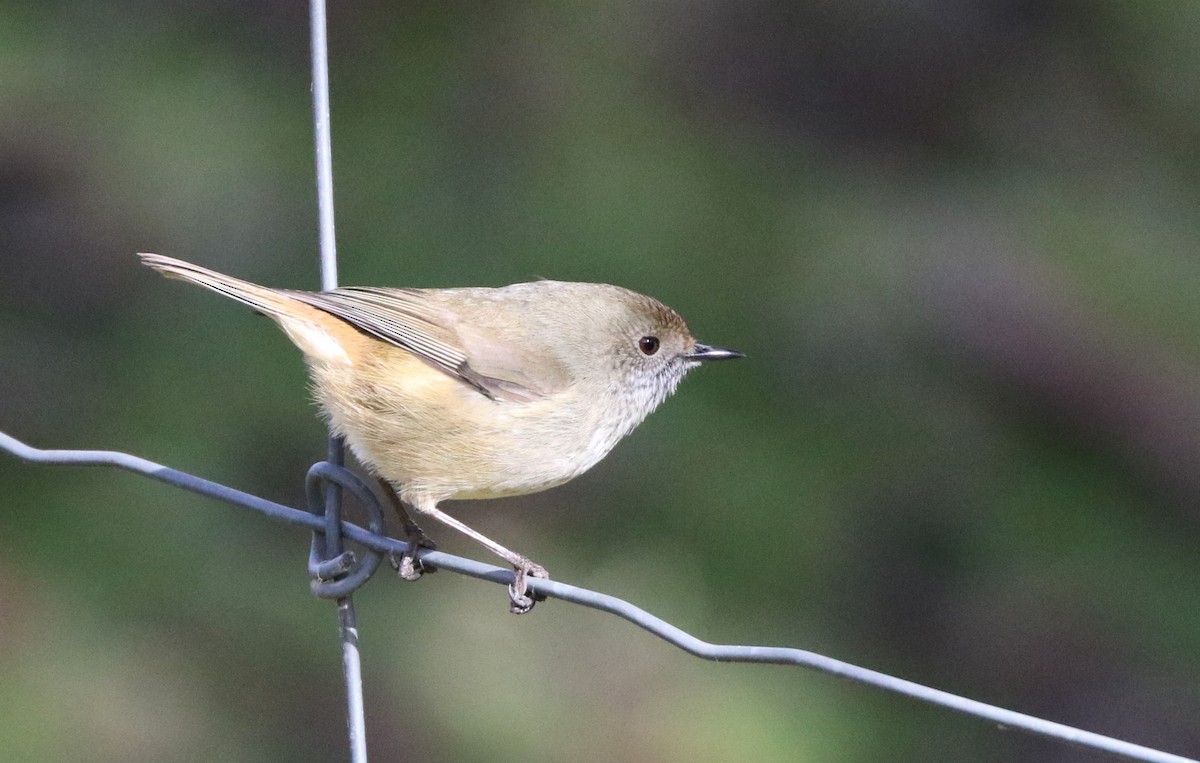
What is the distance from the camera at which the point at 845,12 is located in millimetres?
6168

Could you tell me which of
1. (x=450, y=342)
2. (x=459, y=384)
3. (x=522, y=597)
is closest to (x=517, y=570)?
(x=522, y=597)

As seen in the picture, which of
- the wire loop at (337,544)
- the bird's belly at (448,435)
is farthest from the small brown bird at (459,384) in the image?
the wire loop at (337,544)

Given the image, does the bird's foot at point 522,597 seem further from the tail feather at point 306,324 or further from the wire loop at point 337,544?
the tail feather at point 306,324

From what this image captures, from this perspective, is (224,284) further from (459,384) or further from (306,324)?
(459,384)

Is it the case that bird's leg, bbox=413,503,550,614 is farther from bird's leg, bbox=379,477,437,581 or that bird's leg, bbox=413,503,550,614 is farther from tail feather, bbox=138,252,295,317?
tail feather, bbox=138,252,295,317

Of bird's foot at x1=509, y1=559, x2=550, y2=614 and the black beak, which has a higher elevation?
the black beak

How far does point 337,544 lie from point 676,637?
0.61 meters

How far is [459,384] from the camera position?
3.01 metres

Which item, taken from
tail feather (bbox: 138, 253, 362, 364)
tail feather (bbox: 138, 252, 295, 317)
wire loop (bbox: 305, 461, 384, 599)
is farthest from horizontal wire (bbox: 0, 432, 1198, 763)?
tail feather (bbox: 138, 253, 362, 364)

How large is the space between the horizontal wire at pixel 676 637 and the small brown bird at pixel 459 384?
0.29 meters

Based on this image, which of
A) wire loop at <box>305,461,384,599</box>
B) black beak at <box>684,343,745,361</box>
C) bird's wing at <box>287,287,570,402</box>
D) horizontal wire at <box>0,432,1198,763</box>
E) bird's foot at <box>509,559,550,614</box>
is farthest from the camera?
black beak at <box>684,343,745,361</box>

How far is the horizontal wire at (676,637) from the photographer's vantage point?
1638mm

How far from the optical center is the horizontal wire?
164 cm

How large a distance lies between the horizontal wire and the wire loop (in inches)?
0.9
